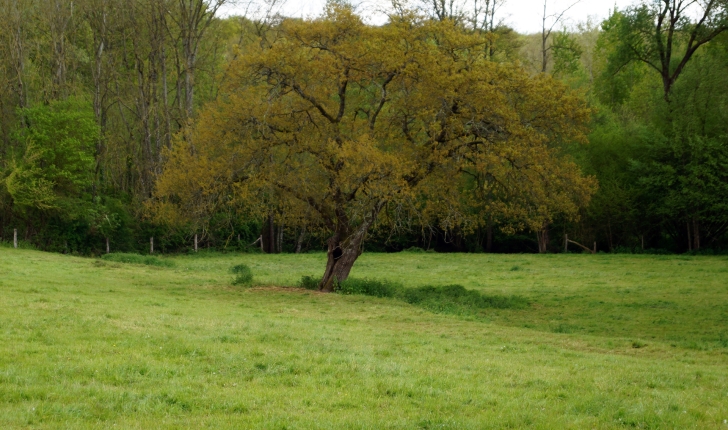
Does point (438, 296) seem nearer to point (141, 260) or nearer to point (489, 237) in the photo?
point (141, 260)

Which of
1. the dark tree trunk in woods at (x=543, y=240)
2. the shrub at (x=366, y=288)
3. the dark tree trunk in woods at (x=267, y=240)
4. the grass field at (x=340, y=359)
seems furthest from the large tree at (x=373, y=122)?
the dark tree trunk in woods at (x=267, y=240)

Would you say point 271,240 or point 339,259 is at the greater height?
point 271,240

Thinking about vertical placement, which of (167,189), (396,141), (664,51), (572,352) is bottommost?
(572,352)

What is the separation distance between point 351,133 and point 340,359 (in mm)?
12820

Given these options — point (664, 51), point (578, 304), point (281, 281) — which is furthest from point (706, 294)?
point (664, 51)

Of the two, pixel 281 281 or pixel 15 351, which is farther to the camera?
pixel 281 281

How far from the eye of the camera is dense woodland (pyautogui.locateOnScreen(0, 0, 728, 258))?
2211 centimetres

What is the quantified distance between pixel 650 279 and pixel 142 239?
31.6m

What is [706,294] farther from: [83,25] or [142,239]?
[83,25]

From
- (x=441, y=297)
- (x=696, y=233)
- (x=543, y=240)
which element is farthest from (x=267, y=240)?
(x=441, y=297)

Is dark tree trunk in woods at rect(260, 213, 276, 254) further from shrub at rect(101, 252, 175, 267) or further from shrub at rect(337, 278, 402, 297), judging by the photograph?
shrub at rect(337, 278, 402, 297)

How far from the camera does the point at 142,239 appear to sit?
153ft

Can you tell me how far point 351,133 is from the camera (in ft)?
75.7

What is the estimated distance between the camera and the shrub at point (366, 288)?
77.4 ft
